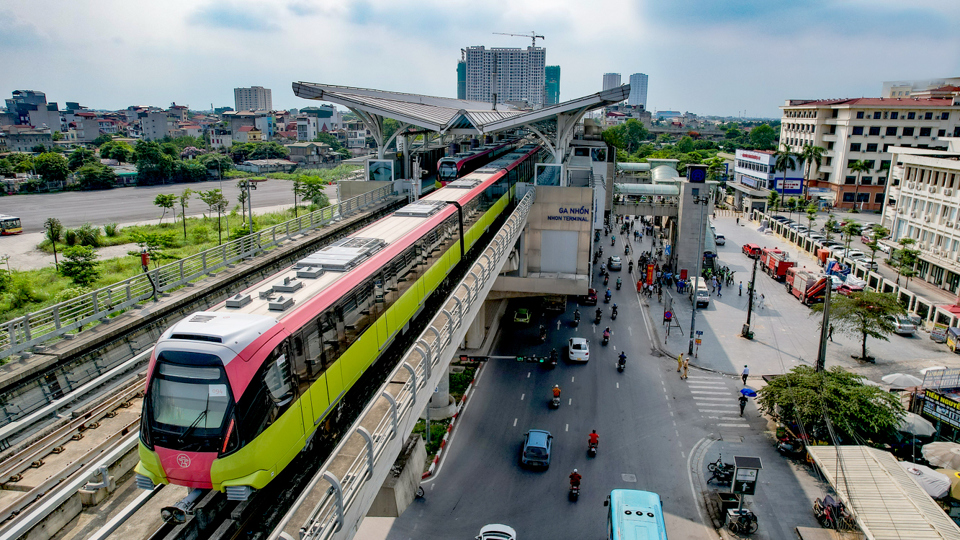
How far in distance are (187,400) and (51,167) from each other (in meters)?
94.2

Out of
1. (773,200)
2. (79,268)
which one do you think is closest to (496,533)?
(79,268)

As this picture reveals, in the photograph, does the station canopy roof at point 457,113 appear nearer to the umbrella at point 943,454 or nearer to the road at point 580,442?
the road at point 580,442

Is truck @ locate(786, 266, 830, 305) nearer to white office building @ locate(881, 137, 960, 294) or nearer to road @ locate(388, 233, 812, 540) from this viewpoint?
white office building @ locate(881, 137, 960, 294)

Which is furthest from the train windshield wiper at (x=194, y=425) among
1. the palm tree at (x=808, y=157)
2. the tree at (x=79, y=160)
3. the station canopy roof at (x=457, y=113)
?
the tree at (x=79, y=160)

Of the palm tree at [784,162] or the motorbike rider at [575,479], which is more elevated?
the palm tree at [784,162]

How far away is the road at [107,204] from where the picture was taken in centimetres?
6500

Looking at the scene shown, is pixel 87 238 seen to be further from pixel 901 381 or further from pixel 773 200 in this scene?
pixel 773 200

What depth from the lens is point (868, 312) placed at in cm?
2986

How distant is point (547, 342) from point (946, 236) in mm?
29074

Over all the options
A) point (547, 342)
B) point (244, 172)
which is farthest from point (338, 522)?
point (244, 172)

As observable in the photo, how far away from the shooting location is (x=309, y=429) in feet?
37.2

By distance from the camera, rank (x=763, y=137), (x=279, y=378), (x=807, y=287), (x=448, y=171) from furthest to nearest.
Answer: (x=763, y=137) < (x=807, y=287) < (x=448, y=171) < (x=279, y=378)

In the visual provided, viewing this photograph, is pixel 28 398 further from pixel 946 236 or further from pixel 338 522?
pixel 946 236

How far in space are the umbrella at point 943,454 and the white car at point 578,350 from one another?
1393 cm
